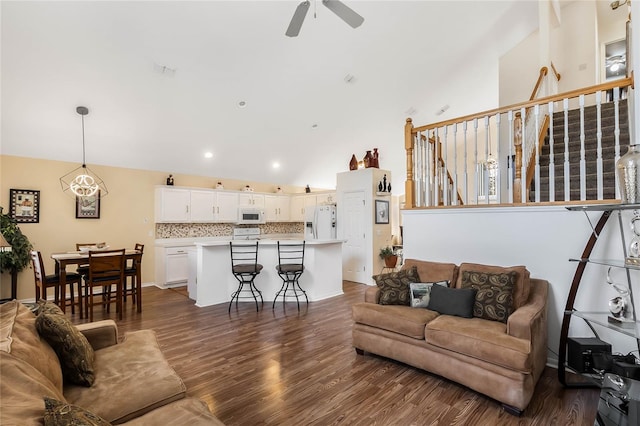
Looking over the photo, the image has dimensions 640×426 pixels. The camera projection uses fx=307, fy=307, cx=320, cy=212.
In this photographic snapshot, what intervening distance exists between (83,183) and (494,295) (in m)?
6.67

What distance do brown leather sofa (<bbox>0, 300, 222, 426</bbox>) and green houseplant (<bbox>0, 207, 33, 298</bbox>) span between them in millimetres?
3892

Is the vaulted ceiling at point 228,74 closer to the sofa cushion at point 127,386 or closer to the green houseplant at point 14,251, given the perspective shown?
the green houseplant at point 14,251

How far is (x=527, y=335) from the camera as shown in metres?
2.30

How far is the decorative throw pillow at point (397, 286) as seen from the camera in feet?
10.6

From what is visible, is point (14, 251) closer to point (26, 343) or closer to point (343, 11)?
point (26, 343)

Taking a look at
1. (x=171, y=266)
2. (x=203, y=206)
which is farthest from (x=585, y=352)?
(x=203, y=206)

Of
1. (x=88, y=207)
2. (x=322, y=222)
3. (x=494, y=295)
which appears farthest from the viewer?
(x=322, y=222)

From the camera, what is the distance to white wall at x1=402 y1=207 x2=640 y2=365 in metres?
2.75

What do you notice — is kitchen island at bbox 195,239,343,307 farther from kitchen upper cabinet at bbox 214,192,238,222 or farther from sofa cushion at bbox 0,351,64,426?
sofa cushion at bbox 0,351,64,426

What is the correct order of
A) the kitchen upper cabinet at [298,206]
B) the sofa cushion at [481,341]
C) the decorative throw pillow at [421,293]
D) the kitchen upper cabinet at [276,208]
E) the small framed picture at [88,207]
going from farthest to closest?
the kitchen upper cabinet at [298,206] < the kitchen upper cabinet at [276,208] < the small framed picture at [88,207] < the decorative throw pillow at [421,293] < the sofa cushion at [481,341]

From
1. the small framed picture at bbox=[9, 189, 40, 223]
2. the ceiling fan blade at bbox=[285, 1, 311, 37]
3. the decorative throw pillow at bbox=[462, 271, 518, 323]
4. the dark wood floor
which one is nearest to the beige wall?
the small framed picture at bbox=[9, 189, 40, 223]

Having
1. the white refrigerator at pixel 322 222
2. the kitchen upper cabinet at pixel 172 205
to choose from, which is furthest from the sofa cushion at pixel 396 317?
the kitchen upper cabinet at pixel 172 205

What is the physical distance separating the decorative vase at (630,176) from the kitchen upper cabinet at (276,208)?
7083 millimetres

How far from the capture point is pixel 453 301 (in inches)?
116
